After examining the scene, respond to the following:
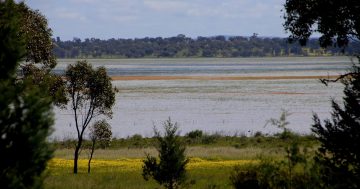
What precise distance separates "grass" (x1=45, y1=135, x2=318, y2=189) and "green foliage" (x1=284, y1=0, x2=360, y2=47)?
3.71 meters

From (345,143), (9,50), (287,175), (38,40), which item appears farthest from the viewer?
(38,40)

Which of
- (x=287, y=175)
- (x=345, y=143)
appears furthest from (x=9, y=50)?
(x=345, y=143)

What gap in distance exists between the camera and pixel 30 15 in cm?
2817

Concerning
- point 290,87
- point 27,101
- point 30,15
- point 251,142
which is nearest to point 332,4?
point 27,101

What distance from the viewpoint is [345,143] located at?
18.4m

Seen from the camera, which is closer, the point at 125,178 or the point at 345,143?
the point at 345,143

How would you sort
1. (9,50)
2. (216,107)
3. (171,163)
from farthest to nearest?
(216,107)
(171,163)
(9,50)

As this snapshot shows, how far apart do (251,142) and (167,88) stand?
275 feet

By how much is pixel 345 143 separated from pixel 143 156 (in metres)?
36.6

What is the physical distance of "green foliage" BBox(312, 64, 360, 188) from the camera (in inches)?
699

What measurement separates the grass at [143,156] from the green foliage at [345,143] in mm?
907

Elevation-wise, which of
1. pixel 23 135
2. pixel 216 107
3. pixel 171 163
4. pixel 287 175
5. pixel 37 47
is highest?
pixel 37 47

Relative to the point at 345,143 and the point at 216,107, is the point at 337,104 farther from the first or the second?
the point at 216,107

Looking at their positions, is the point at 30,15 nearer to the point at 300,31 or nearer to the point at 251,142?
the point at 300,31
